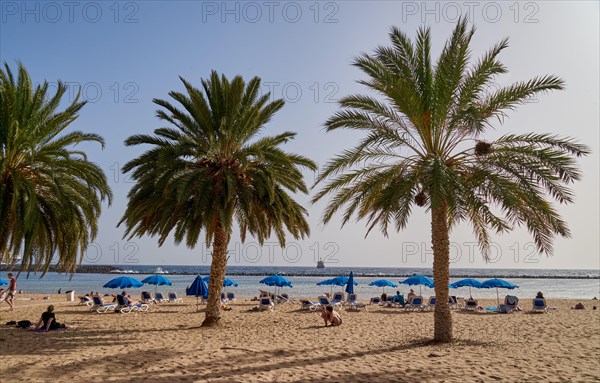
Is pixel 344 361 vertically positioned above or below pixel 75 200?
below

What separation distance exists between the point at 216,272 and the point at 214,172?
3357 millimetres

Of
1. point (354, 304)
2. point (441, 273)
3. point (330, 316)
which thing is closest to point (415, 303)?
point (354, 304)

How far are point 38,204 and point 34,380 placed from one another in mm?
7858

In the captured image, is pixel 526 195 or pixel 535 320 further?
pixel 535 320

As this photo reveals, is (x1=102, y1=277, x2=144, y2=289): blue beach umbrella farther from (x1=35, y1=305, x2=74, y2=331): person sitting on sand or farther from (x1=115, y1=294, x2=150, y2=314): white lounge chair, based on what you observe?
(x1=35, y1=305, x2=74, y2=331): person sitting on sand

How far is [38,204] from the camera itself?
1441cm

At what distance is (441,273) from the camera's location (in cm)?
1280

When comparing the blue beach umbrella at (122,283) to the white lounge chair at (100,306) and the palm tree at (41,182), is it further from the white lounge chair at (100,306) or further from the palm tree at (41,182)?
the palm tree at (41,182)

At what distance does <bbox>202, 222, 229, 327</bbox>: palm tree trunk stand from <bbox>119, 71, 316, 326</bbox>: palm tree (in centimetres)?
3

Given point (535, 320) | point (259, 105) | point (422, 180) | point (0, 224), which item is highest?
point (259, 105)

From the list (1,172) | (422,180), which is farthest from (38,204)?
(422,180)

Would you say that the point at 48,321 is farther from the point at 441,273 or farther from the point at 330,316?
the point at 441,273

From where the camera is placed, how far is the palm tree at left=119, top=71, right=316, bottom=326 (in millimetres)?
14414

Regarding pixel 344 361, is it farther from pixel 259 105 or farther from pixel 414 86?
pixel 259 105
